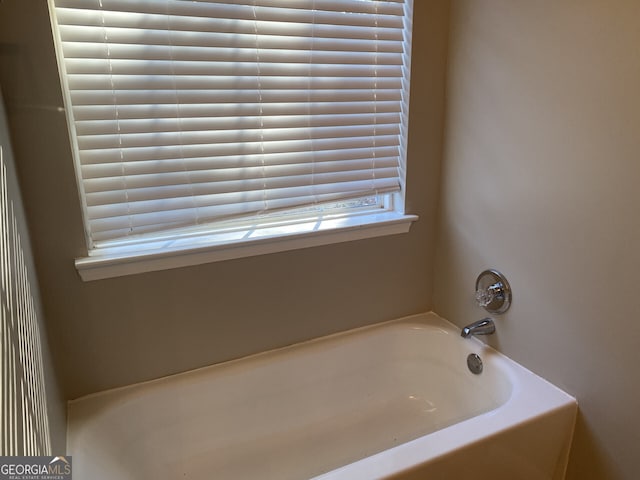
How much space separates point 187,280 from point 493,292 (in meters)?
1.11

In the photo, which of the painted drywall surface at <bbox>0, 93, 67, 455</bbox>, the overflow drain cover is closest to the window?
the painted drywall surface at <bbox>0, 93, 67, 455</bbox>

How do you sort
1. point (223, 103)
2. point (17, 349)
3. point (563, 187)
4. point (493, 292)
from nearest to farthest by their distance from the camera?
point (17, 349) → point (563, 187) → point (223, 103) → point (493, 292)

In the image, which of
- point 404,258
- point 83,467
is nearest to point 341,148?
point 404,258

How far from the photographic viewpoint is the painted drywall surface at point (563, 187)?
1.25 m

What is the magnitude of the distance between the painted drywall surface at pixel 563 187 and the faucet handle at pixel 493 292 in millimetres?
36

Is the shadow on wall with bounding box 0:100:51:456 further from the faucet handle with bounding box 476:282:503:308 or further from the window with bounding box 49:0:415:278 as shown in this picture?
the faucet handle with bounding box 476:282:503:308

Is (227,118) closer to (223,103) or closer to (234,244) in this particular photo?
(223,103)

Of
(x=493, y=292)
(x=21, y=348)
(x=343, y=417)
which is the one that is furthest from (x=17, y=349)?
(x=493, y=292)

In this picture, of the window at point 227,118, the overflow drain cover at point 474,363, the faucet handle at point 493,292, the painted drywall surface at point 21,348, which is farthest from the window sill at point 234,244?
the overflow drain cover at point 474,363

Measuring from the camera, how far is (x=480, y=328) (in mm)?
1771

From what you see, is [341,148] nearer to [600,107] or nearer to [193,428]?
[600,107]

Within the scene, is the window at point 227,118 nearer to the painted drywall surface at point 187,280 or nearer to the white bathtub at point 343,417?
the painted drywall surface at point 187,280

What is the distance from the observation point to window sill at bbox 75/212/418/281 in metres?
1.47

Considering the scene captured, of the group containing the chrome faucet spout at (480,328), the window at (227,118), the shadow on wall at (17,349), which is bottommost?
the chrome faucet spout at (480,328)
